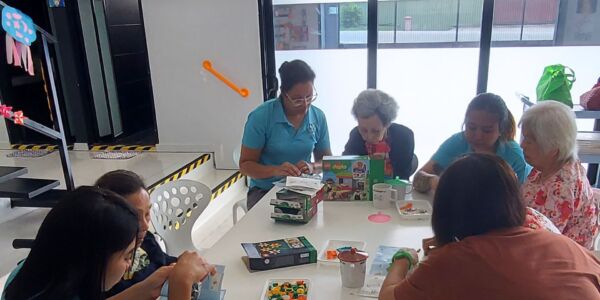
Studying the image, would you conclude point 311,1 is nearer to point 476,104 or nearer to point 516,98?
point 516,98

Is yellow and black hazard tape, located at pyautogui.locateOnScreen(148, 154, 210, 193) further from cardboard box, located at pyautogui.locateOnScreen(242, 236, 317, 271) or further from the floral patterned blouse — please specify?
the floral patterned blouse

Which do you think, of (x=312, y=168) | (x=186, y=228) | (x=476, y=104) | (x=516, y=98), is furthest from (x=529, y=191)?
(x=516, y=98)

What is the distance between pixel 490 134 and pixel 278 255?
45.1 inches

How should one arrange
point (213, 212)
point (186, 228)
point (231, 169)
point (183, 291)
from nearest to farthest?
1. point (183, 291)
2. point (186, 228)
3. point (213, 212)
4. point (231, 169)

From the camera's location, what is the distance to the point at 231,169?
4.39 metres

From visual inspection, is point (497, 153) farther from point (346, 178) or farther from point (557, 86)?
point (557, 86)

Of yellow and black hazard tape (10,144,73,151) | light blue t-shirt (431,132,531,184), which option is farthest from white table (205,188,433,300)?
yellow and black hazard tape (10,144,73,151)

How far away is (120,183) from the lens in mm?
1419

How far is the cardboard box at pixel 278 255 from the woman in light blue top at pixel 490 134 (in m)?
0.69

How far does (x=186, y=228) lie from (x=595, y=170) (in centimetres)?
331

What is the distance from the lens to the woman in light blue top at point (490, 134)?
2.04 meters

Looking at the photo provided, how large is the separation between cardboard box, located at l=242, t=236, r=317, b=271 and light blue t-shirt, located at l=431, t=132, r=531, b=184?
37.6 inches

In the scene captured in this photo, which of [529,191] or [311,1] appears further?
[311,1]

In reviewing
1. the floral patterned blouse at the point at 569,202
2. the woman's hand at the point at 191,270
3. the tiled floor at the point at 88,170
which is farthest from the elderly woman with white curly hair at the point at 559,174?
the tiled floor at the point at 88,170
